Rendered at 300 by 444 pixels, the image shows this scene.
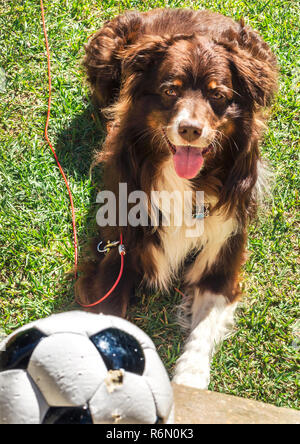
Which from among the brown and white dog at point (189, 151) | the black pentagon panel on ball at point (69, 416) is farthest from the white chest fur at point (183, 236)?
the black pentagon panel on ball at point (69, 416)

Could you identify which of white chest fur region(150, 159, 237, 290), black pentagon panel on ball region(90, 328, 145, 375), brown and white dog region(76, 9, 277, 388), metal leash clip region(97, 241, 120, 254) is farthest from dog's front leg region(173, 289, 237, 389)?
black pentagon panel on ball region(90, 328, 145, 375)

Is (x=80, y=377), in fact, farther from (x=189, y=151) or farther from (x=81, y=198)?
(x=81, y=198)

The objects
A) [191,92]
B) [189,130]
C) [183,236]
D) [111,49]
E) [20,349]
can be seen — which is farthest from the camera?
[111,49]

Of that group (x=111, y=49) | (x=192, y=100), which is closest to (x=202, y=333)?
(x=192, y=100)

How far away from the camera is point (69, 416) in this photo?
5.74ft

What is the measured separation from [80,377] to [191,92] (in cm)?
153

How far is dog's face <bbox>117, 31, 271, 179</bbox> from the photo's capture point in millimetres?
2564

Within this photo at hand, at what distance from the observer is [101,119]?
4078mm

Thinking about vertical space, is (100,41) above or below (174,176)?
above

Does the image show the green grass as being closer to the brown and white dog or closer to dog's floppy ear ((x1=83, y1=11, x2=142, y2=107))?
the brown and white dog

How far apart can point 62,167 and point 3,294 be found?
42.9 inches
